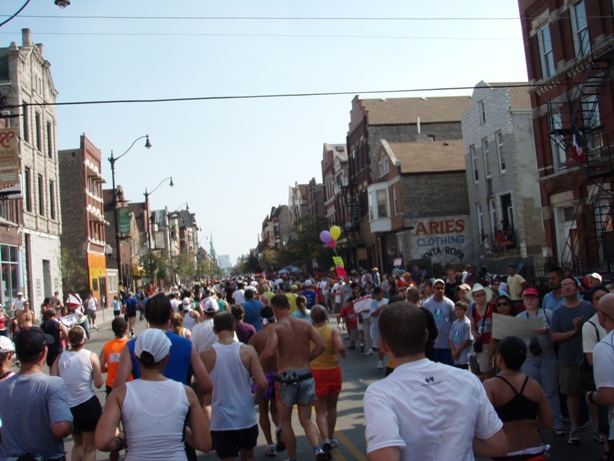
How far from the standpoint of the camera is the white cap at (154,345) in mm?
3865

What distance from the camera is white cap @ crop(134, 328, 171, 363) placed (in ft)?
12.7

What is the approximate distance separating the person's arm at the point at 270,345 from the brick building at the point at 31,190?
25.9 m

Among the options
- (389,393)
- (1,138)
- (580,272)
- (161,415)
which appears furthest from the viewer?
(1,138)

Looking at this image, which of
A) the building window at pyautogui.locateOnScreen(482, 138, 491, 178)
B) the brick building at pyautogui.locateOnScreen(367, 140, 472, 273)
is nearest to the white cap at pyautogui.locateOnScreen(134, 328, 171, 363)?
the building window at pyautogui.locateOnScreen(482, 138, 491, 178)

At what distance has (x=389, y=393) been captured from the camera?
9.09 feet

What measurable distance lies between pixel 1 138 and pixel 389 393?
23.9 metres

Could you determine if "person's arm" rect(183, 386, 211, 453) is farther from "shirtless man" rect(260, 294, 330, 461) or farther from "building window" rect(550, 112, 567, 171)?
"building window" rect(550, 112, 567, 171)

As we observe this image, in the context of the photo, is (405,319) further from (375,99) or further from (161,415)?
(375,99)

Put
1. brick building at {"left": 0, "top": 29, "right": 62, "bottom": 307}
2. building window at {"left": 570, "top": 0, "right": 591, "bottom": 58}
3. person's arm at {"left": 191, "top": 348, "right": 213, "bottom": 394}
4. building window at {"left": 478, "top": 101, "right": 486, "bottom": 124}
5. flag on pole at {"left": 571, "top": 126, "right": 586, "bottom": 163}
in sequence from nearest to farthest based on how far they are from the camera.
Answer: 1. person's arm at {"left": 191, "top": 348, "right": 213, "bottom": 394}
2. flag on pole at {"left": 571, "top": 126, "right": 586, "bottom": 163}
3. building window at {"left": 570, "top": 0, "right": 591, "bottom": 58}
4. brick building at {"left": 0, "top": 29, "right": 62, "bottom": 307}
5. building window at {"left": 478, "top": 101, "right": 486, "bottom": 124}

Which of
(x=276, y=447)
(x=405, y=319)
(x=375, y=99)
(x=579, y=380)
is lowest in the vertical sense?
(x=276, y=447)

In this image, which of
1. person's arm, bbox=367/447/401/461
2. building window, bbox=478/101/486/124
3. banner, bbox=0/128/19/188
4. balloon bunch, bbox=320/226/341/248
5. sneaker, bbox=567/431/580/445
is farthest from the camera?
balloon bunch, bbox=320/226/341/248

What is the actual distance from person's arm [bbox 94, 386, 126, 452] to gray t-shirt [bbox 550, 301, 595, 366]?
216 inches

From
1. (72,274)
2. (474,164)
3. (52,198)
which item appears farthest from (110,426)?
(72,274)

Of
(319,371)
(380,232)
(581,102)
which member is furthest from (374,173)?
(319,371)
